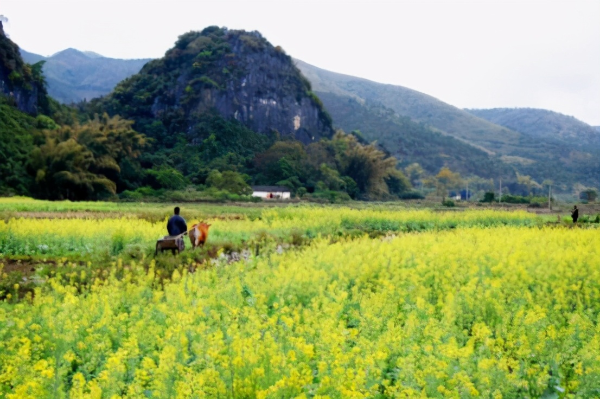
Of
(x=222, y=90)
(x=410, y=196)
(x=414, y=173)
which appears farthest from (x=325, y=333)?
(x=414, y=173)

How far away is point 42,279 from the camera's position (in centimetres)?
1049

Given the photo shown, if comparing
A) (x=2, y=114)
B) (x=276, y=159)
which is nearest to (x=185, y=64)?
(x=276, y=159)

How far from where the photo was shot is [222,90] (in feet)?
324

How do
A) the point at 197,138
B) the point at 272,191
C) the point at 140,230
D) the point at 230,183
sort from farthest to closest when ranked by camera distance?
1. the point at 197,138
2. the point at 272,191
3. the point at 230,183
4. the point at 140,230

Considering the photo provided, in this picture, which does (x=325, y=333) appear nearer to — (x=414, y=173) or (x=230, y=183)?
(x=230, y=183)

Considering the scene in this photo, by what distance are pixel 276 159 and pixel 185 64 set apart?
39903 mm

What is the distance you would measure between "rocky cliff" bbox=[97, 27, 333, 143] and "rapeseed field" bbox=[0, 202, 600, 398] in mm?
83180

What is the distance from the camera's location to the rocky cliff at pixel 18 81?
6191cm

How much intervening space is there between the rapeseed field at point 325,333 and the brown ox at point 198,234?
8.83 ft

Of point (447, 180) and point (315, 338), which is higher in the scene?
point (447, 180)

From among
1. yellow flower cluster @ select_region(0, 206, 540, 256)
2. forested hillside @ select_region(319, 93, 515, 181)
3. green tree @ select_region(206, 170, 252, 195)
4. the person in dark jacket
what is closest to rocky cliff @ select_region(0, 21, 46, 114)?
green tree @ select_region(206, 170, 252, 195)

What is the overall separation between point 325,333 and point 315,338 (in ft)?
1.25

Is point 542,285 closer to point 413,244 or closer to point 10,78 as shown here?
point 413,244

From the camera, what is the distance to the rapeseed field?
4.62m
